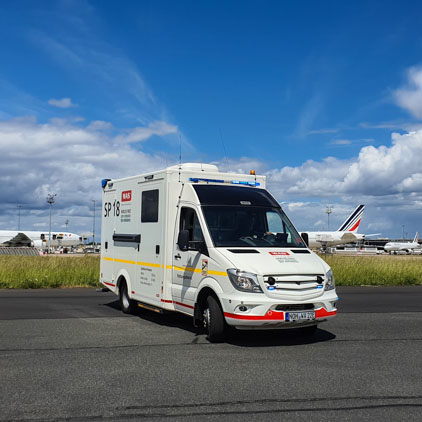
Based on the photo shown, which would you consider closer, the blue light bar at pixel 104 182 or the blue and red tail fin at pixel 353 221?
the blue light bar at pixel 104 182

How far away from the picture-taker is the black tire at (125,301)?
1236cm

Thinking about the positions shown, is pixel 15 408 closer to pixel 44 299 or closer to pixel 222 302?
pixel 222 302

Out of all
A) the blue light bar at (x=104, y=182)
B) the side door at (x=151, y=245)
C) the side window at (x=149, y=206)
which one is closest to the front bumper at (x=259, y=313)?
the side door at (x=151, y=245)

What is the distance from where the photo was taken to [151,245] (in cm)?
1105

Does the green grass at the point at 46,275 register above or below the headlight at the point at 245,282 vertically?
below

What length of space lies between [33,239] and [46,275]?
70608 mm

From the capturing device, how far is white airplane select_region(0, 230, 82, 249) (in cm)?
7865

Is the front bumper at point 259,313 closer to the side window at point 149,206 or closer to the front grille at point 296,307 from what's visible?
the front grille at point 296,307

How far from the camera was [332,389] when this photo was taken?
6.19m

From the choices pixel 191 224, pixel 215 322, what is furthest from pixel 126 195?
pixel 215 322

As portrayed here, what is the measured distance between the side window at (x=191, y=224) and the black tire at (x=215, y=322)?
118cm

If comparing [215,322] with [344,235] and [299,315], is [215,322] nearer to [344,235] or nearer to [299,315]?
[299,315]

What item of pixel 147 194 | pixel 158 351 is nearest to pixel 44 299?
pixel 147 194

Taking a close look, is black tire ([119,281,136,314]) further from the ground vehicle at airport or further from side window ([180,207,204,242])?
side window ([180,207,204,242])
